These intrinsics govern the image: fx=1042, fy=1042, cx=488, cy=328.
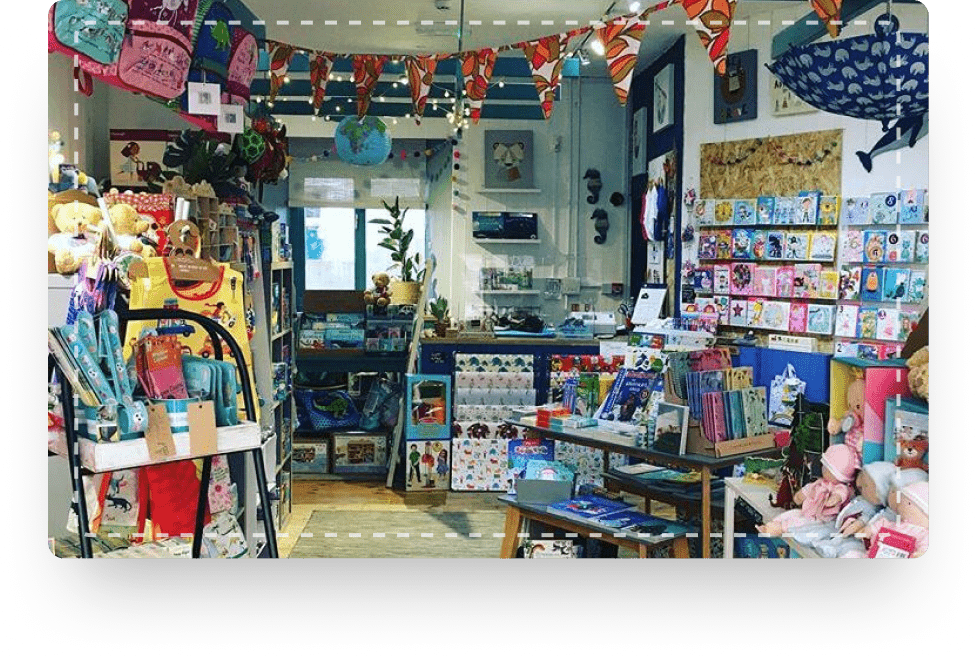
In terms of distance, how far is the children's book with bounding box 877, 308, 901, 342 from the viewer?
5809mm

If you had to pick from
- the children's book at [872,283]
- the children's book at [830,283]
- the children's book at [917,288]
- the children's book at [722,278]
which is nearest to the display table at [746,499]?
the children's book at [917,288]

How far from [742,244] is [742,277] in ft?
0.74

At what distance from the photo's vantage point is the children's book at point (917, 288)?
18.2ft

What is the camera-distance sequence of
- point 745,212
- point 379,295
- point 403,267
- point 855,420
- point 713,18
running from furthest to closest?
point 403,267
point 379,295
point 745,212
point 713,18
point 855,420

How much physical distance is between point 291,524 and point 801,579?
133 inches

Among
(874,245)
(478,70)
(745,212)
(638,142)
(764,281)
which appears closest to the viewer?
(478,70)

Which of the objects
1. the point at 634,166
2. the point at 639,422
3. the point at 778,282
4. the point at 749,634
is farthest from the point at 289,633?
the point at 634,166

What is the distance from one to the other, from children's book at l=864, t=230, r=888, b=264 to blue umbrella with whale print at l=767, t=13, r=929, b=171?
195 centimetres

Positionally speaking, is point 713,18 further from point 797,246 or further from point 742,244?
point 742,244

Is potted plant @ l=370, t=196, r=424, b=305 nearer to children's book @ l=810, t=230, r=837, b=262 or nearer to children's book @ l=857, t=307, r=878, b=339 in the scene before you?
children's book @ l=810, t=230, r=837, b=262

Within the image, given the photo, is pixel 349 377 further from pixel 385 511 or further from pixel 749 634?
pixel 749 634

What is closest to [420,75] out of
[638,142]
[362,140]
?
[362,140]

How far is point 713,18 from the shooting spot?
3863mm

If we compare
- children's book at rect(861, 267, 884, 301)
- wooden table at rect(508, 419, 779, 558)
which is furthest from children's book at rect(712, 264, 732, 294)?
wooden table at rect(508, 419, 779, 558)
